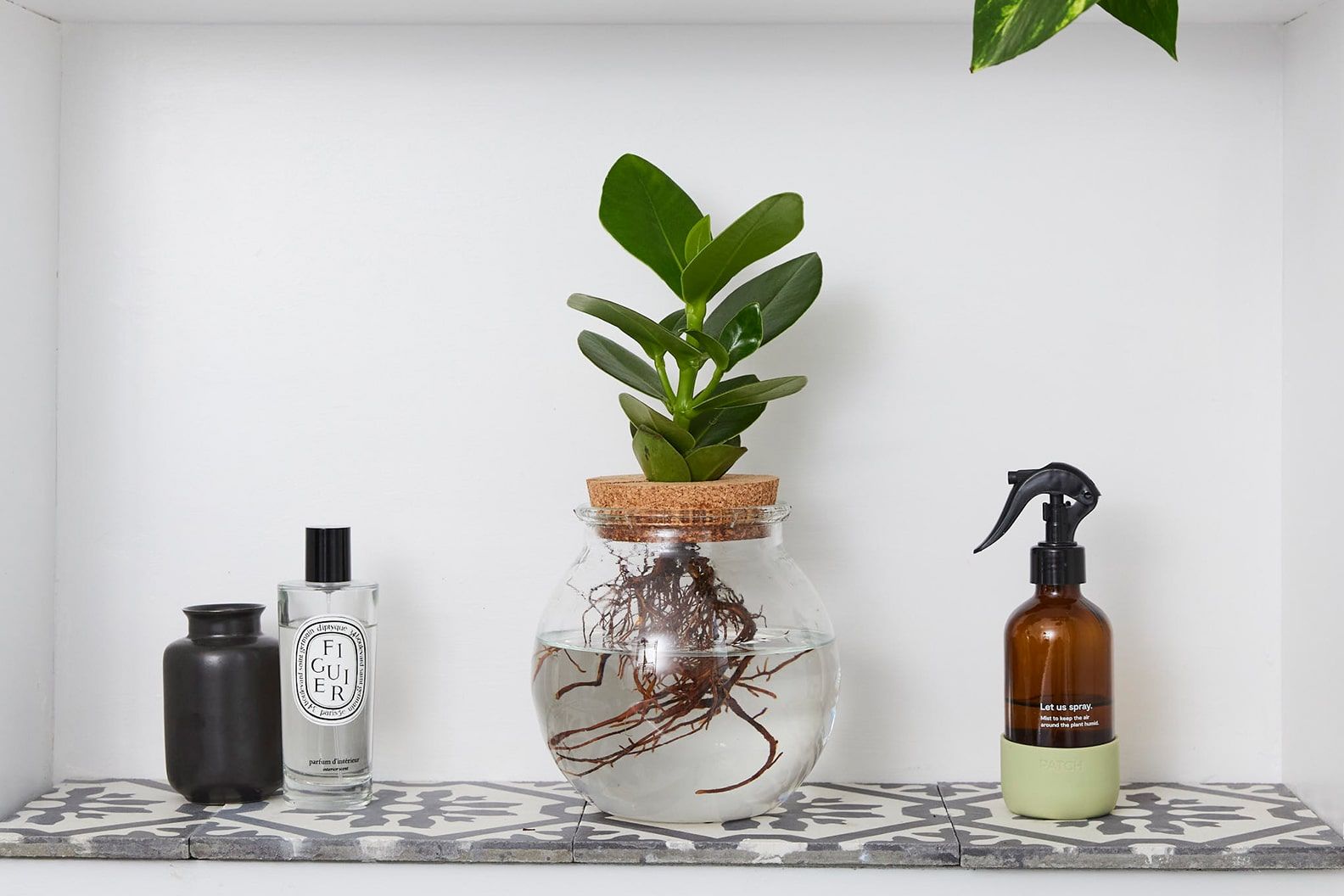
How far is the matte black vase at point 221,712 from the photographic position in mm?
761

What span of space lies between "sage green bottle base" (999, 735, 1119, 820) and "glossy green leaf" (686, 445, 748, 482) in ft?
0.84

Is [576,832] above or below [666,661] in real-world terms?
below

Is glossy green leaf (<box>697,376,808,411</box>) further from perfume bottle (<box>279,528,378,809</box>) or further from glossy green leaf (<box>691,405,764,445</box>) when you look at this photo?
perfume bottle (<box>279,528,378,809</box>)

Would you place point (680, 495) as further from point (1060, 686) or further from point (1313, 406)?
point (1313, 406)

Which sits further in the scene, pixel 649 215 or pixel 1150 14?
pixel 649 215

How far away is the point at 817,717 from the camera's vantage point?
719 millimetres

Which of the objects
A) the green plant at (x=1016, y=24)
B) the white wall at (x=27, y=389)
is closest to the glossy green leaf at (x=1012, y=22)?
the green plant at (x=1016, y=24)

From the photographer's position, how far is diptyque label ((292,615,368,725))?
29.5 inches

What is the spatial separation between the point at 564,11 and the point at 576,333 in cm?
23

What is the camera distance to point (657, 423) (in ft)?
2.36

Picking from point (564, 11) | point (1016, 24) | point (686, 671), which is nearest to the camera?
point (1016, 24)

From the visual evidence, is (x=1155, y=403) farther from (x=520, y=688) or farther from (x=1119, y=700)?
(x=520, y=688)

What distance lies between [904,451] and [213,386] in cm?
51

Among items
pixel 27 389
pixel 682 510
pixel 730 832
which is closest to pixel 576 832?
pixel 730 832
